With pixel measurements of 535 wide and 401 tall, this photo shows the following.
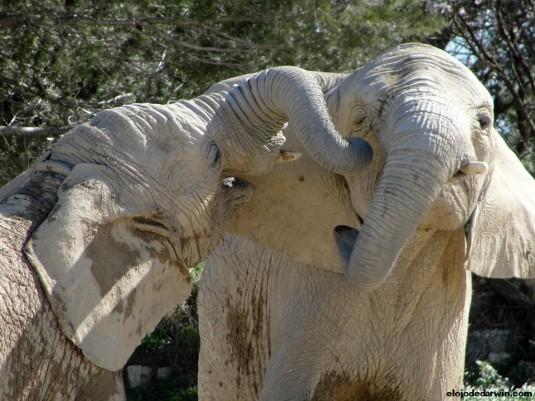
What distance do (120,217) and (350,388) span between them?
1720 mm

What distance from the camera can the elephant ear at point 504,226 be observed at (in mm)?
4164

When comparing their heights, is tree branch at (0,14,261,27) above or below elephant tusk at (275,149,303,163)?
above

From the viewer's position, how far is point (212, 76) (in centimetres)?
809

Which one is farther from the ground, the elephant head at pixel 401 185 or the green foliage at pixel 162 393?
the elephant head at pixel 401 185

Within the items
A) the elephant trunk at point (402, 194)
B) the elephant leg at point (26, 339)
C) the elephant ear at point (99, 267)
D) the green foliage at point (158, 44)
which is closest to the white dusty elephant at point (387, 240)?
the elephant trunk at point (402, 194)

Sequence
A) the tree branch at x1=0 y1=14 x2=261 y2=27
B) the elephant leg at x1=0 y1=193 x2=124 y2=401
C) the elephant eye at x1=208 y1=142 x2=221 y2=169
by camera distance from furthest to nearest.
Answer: the tree branch at x1=0 y1=14 x2=261 y2=27 < the elephant eye at x1=208 y1=142 x2=221 y2=169 < the elephant leg at x1=0 y1=193 x2=124 y2=401

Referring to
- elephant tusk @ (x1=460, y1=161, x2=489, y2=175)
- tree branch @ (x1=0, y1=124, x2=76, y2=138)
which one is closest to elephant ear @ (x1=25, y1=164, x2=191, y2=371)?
elephant tusk @ (x1=460, y1=161, x2=489, y2=175)

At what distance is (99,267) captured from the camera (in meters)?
2.93

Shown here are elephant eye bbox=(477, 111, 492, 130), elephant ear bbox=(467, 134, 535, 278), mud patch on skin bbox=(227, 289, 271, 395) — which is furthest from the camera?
mud patch on skin bbox=(227, 289, 271, 395)

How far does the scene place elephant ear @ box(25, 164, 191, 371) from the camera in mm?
2820

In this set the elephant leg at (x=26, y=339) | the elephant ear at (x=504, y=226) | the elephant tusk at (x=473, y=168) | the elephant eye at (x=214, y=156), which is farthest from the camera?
the elephant ear at (x=504, y=226)

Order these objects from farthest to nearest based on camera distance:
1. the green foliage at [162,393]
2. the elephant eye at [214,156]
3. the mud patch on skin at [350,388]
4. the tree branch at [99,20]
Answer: the green foliage at [162,393] → the tree branch at [99,20] → the mud patch on skin at [350,388] → the elephant eye at [214,156]

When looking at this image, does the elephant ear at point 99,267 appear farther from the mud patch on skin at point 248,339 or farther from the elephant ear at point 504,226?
the mud patch on skin at point 248,339

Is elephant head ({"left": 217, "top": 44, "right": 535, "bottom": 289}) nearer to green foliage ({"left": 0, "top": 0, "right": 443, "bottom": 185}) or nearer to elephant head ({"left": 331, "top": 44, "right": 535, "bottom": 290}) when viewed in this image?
elephant head ({"left": 331, "top": 44, "right": 535, "bottom": 290})
